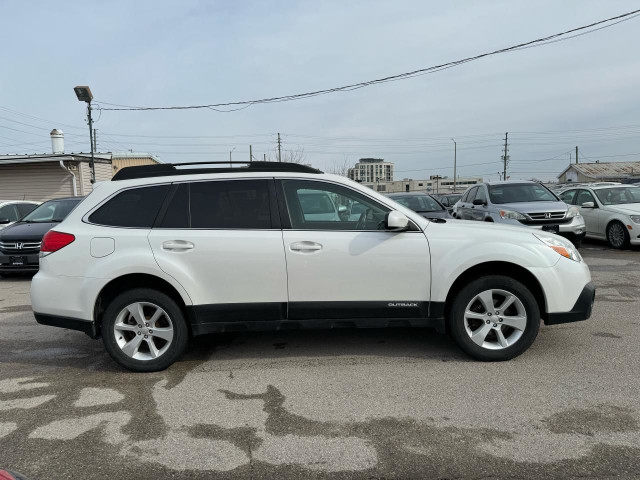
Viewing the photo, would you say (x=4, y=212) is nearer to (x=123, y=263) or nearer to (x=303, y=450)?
(x=123, y=263)

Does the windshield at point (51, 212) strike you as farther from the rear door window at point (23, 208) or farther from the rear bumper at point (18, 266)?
the rear door window at point (23, 208)

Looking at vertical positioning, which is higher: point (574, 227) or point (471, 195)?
point (471, 195)

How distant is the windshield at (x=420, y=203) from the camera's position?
11.0 metres

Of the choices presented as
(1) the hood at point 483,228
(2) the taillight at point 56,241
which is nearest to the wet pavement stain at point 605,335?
(1) the hood at point 483,228

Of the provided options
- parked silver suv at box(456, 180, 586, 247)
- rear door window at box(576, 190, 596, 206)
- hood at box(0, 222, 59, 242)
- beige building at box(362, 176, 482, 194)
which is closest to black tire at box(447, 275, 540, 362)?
parked silver suv at box(456, 180, 586, 247)

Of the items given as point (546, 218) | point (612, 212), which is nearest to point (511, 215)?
point (546, 218)

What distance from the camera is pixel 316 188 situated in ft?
14.3

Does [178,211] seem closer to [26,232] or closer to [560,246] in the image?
[560,246]

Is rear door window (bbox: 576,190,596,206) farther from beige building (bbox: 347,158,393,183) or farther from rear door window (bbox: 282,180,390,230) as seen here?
beige building (bbox: 347,158,393,183)

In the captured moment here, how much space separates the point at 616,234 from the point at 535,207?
2831 mm

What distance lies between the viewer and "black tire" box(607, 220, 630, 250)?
35.9 ft

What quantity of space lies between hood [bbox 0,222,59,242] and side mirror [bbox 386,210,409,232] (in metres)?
7.35

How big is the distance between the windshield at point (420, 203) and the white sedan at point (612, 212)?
12.6 ft

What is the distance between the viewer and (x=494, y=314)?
421 centimetres
